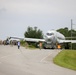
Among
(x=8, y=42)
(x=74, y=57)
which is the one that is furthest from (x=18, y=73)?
(x=8, y=42)

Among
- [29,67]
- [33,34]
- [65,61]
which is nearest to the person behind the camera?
[29,67]

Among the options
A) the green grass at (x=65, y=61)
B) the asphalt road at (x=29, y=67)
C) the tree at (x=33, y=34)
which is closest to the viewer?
the asphalt road at (x=29, y=67)

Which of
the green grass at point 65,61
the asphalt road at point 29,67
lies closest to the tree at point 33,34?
the green grass at point 65,61

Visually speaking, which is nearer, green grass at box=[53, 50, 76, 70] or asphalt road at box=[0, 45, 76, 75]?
asphalt road at box=[0, 45, 76, 75]

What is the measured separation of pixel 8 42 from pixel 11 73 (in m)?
58.7

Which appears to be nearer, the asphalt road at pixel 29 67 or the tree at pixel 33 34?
the asphalt road at pixel 29 67

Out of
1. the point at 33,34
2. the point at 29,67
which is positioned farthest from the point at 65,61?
the point at 33,34

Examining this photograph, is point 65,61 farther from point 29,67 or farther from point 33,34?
point 33,34

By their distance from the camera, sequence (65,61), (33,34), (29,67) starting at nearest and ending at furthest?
(29,67), (65,61), (33,34)

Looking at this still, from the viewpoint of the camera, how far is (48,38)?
72.6m

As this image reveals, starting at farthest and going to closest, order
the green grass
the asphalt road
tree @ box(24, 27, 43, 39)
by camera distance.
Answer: tree @ box(24, 27, 43, 39) → the green grass → the asphalt road

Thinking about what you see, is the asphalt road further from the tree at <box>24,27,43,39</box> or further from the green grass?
the tree at <box>24,27,43,39</box>

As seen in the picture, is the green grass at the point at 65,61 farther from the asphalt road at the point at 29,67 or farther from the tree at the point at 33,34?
the tree at the point at 33,34

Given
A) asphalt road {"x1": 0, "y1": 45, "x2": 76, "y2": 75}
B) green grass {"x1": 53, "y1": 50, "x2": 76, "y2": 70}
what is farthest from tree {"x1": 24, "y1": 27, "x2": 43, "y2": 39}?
asphalt road {"x1": 0, "y1": 45, "x2": 76, "y2": 75}
